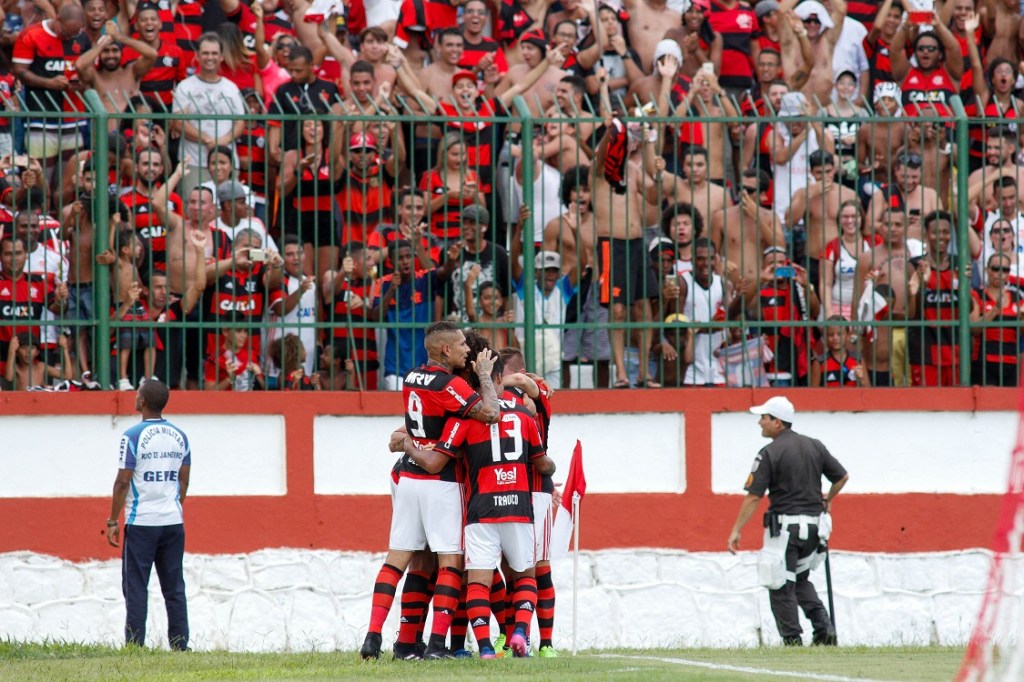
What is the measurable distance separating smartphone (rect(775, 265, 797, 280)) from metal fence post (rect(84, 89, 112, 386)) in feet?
16.1

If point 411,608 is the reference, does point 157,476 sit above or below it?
above

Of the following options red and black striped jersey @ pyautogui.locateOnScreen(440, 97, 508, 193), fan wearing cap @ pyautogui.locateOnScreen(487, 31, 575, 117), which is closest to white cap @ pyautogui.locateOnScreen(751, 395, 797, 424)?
red and black striped jersey @ pyautogui.locateOnScreen(440, 97, 508, 193)

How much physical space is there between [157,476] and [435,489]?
2186mm

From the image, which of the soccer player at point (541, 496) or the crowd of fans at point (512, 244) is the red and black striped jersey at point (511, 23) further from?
the soccer player at point (541, 496)

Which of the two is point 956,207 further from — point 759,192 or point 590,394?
point 590,394

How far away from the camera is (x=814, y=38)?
15234mm

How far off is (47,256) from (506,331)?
3.35 meters

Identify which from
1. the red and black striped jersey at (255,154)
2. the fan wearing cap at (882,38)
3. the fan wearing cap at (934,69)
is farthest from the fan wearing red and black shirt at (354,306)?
the fan wearing cap at (882,38)

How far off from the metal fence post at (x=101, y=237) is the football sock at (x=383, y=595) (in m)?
3.55

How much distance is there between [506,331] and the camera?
39.0ft

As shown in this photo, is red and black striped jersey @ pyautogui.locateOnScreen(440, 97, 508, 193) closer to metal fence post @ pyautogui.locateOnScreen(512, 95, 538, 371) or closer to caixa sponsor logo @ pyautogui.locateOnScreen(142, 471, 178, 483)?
metal fence post @ pyautogui.locateOnScreen(512, 95, 538, 371)

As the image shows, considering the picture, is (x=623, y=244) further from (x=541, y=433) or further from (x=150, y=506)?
(x=150, y=506)

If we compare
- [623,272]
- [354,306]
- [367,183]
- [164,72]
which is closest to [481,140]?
[367,183]

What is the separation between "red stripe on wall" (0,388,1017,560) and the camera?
11.5 m
